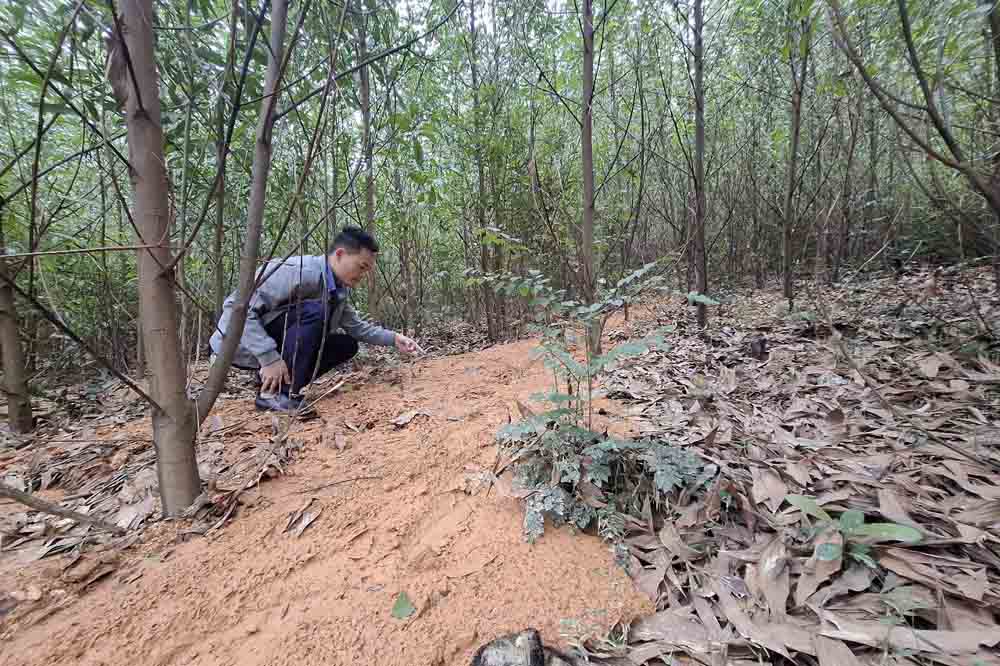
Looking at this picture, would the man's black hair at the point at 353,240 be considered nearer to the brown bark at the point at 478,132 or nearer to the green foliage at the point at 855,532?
the brown bark at the point at 478,132

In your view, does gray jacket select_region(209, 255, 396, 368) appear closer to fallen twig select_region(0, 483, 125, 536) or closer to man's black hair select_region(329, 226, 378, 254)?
man's black hair select_region(329, 226, 378, 254)

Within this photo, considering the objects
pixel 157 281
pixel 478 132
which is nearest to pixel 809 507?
pixel 157 281

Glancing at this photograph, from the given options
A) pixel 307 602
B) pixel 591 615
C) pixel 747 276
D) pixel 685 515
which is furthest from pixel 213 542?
pixel 747 276

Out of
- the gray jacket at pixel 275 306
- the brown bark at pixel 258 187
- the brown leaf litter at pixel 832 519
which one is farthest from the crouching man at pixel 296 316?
the brown leaf litter at pixel 832 519

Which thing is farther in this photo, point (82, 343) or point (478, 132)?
point (478, 132)

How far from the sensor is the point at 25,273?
11.0ft

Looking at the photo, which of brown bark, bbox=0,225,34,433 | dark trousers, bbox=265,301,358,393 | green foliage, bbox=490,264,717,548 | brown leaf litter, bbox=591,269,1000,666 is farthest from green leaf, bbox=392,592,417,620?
brown bark, bbox=0,225,34,433

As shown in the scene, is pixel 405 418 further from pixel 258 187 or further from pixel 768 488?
pixel 768 488

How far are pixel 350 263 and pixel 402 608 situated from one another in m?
2.17

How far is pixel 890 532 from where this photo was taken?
975mm

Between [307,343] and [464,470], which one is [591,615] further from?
[307,343]

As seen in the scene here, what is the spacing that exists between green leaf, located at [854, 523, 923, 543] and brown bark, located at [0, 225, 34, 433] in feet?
11.6

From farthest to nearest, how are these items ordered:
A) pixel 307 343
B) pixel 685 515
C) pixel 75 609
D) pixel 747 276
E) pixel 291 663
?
pixel 747 276
pixel 307 343
pixel 685 515
pixel 75 609
pixel 291 663

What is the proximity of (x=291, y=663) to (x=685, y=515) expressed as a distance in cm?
106
